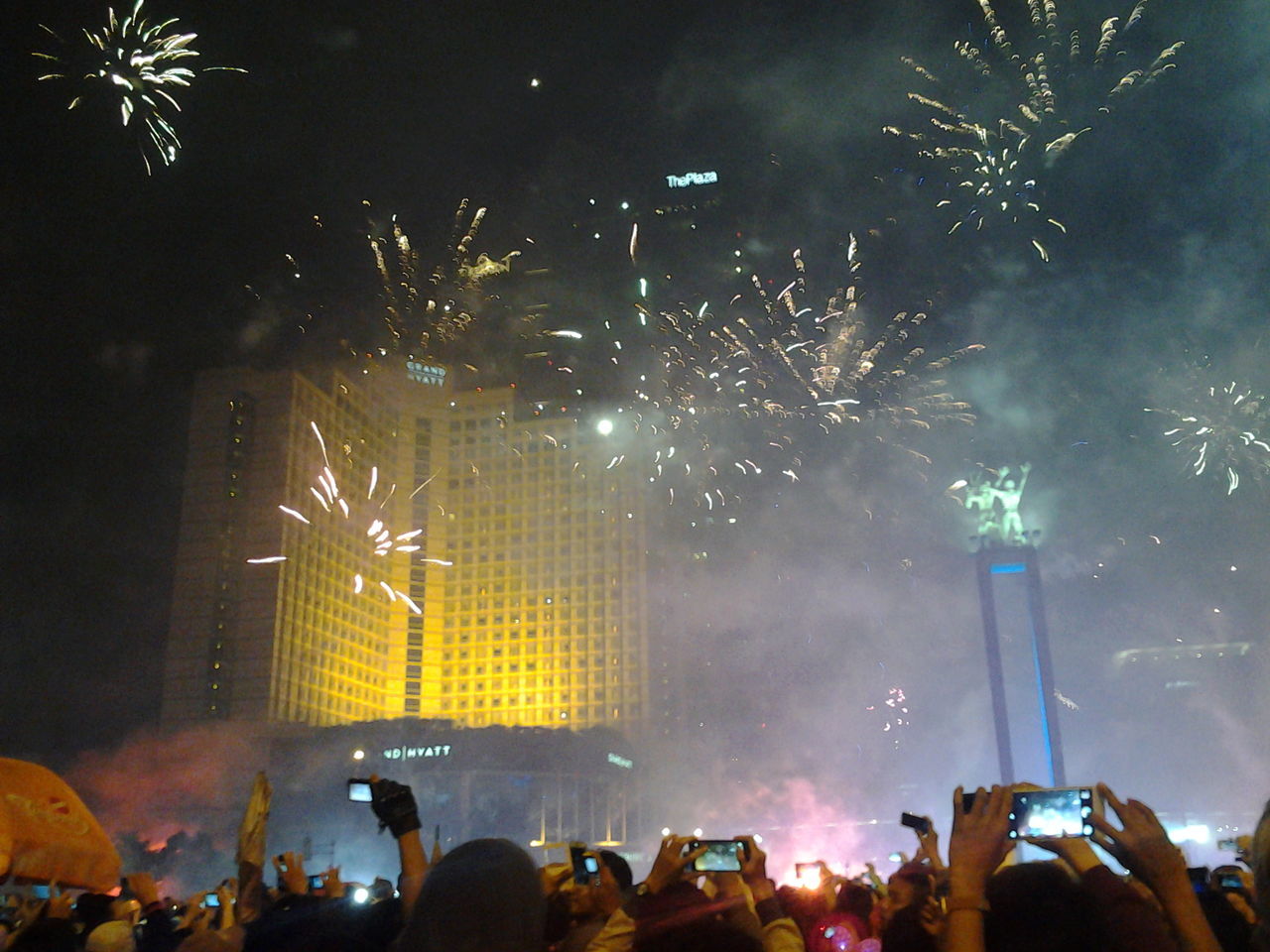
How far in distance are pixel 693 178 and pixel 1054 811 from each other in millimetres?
24520

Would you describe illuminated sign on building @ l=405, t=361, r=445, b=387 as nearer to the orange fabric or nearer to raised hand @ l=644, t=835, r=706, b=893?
the orange fabric

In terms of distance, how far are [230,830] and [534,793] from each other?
59.9ft

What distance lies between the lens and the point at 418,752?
53.8 meters

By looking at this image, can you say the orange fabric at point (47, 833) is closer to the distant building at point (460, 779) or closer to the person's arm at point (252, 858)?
the person's arm at point (252, 858)

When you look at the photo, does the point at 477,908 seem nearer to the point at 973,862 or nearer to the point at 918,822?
the point at 973,862

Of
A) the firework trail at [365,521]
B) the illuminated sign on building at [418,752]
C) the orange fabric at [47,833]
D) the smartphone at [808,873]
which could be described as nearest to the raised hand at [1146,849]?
the orange fabric at [47,833]

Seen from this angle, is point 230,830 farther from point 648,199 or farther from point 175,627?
point 648,199

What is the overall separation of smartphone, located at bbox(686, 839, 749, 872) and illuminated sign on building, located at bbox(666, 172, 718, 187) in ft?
74.9

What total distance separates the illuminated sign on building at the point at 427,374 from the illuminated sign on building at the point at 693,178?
3967 centimetres

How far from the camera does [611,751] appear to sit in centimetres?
5941

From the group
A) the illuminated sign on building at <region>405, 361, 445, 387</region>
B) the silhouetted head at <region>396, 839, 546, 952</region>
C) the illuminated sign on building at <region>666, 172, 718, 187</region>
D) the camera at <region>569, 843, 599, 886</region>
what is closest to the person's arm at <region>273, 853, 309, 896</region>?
the camera at <region>569, 843, 599, 886</region>

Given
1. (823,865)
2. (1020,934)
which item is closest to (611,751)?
(823,865)

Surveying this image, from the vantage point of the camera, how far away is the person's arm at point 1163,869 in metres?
1.77

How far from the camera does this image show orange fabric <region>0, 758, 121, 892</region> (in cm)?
388
